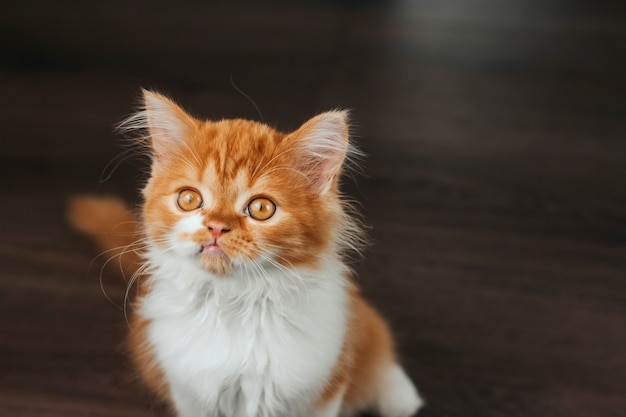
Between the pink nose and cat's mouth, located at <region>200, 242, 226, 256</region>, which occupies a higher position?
the pink nose

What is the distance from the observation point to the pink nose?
3.20 ft

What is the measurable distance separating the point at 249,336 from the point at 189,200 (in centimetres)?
23

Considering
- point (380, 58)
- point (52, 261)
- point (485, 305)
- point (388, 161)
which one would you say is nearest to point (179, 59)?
point (380, 58)

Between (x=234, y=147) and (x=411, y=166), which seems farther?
(x=411, y=166)

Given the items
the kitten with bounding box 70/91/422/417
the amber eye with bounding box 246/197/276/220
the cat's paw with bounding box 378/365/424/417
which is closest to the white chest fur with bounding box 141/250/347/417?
the kitten with bounding box 70/91/422/417

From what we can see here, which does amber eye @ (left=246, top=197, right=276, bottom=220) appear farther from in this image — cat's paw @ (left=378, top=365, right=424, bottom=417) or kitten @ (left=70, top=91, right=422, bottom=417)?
cat's paw @ (left=378, top=365, right=424, bottom=417)

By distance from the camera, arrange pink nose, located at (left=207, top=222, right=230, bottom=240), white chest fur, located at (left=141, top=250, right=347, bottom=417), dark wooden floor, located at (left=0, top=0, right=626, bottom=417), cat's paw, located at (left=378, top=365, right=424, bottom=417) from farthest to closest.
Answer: dark wooden floor, located at (left=0, top=0, right=626, bottom=417) → cat's paw, located at (left=378, top=365, right=424, bottom=417) → white chest fur, located at (left=141, top=250, right=347, bottom=417) → pink nose, located at (left=207, top=222, right=230, bottom=240)

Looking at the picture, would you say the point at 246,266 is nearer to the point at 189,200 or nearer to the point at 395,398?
the point at 189,200

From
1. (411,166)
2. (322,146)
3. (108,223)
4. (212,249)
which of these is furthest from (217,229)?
(411,166)

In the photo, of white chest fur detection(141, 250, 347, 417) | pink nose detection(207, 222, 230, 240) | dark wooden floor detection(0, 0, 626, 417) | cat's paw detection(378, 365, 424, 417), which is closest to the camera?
pink nose detection(207, 222, 230, 240)

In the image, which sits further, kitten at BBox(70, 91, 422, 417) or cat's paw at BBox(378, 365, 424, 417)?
cat's paw at BBox(378, 365, 424, 417)

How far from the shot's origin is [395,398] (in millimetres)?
1388

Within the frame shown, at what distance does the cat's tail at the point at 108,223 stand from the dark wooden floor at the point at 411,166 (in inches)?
8.5

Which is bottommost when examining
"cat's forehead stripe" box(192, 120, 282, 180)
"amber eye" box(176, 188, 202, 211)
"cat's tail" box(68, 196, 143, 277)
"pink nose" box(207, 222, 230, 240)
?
"cat's tail" box(68, 196, 143, 277)
